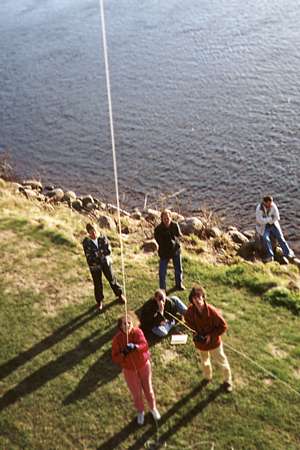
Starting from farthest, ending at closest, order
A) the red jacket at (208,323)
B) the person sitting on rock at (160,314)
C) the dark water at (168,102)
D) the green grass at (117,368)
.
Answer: the dark water at (168,102), the person sitting on rock at (160,314), the green grass at (117,368), the red jacket at (208,323)

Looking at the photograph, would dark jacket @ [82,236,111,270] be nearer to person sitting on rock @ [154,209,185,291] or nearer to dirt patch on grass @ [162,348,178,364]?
person sitting on rock @ [154,209,185,291]

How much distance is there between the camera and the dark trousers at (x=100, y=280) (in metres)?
11.6

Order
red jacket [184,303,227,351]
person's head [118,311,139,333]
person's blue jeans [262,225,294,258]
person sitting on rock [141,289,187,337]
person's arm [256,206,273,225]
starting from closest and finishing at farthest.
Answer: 1. person's head [118,311,139,333]
2. red jacket [184,303,227,351]
3. person sitting on rock [141,289,187,337]
4. person's arm [256,206,273,225]
5. person's blue jeans [262,225,294,258]

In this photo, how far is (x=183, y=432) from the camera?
29.9 feet

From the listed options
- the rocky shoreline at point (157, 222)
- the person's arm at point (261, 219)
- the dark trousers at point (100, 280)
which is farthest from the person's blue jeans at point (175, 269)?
the person's arm at point (261, 219)

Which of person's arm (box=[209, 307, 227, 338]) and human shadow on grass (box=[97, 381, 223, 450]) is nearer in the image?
person's arm (box=[209, 307, 227, 338])

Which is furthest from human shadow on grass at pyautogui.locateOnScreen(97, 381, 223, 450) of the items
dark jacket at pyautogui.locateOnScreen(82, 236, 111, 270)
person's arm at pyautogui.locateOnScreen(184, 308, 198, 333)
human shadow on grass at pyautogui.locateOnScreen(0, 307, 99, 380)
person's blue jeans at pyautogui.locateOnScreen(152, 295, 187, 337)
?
dark jacket at pyautogui.locateOnScreen(82, 236, 111, 270)

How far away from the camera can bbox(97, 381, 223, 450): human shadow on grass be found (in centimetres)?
904

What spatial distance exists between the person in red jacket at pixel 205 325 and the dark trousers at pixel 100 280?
301 cm

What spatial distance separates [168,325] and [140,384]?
2.50 metres

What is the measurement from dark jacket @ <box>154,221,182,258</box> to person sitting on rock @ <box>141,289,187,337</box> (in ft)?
3.56

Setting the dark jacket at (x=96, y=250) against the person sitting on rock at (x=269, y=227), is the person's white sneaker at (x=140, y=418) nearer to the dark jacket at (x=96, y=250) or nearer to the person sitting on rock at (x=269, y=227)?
the dark jacket at (x=96, y=250)

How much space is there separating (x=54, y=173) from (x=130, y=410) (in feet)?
54.9

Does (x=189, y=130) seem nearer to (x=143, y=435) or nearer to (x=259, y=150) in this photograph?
(x=259, y=150)
